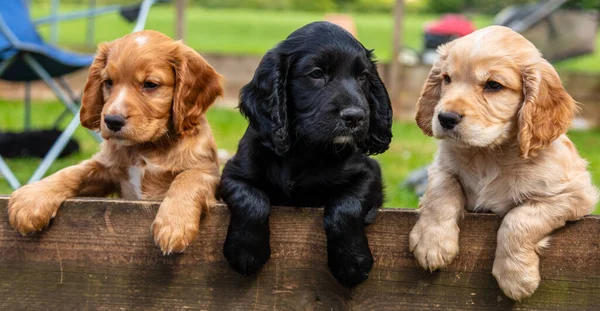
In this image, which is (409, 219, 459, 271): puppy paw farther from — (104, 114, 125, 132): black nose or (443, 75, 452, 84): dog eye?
(104, 114, 125, 132): black nose

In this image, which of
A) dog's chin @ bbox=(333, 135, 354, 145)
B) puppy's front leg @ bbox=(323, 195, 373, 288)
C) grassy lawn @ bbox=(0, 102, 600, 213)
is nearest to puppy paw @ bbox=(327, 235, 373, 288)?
puppy's front leg @ bbox=(323, 195, 373, 288)

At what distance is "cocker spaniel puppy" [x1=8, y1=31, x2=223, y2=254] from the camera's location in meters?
3.50

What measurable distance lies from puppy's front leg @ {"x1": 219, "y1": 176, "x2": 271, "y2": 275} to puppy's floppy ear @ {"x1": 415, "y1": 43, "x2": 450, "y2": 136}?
0.81 meters

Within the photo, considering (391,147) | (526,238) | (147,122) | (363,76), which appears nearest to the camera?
(526,238)

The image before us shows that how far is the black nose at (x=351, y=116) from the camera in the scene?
10.2 ft

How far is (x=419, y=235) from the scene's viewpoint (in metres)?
3.11

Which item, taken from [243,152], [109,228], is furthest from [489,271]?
[109,228]

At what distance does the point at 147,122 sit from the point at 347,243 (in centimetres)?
110

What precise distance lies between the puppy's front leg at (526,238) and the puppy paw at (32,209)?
5.70 ft

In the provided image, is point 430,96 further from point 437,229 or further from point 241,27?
point 241,27

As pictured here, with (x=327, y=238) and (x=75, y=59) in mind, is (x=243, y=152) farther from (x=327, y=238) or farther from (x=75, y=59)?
(x=75, y=59)

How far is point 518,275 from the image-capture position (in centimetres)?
300

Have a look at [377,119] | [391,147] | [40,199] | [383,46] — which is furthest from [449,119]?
[383,46]

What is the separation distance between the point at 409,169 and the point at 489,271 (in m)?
4.99
